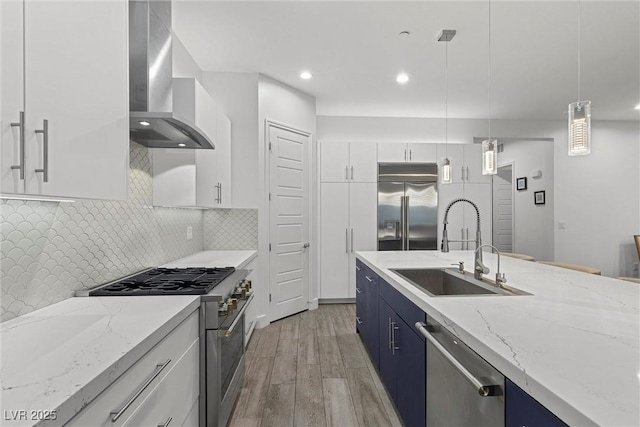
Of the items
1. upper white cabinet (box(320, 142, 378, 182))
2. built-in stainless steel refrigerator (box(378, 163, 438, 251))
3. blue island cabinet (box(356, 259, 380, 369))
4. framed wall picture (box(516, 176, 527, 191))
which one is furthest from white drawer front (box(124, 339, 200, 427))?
framed wall picture (box(516, 176, 527, 191))

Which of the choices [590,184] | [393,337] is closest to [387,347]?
[393,337]

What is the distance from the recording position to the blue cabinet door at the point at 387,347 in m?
2.09

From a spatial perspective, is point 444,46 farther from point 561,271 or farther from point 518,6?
point 561,271

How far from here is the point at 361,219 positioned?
196 inches

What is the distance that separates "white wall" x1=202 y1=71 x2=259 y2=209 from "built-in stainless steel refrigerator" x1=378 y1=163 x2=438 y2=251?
205cm

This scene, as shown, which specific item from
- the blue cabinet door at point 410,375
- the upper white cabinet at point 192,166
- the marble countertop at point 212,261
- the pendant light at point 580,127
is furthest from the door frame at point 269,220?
the pendant light at point 580,127

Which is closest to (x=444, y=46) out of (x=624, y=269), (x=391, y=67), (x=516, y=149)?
(x=391, y=67)

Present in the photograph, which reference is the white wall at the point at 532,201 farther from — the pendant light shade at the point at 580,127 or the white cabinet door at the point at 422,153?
the pendant light shade at the point at 580,127

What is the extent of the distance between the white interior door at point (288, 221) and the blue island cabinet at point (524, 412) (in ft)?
10.4

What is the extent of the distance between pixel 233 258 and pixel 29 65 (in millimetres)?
2276

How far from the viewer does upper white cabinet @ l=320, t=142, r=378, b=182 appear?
493 cm

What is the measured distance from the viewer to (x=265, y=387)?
249cm

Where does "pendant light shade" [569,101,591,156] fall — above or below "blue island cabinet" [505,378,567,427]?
above

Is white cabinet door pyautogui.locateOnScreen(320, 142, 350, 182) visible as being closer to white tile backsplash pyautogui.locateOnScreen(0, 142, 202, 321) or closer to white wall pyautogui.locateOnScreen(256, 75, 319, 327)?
white wall pyautogui.locateOnScreen(256, 75, 319, 327)
